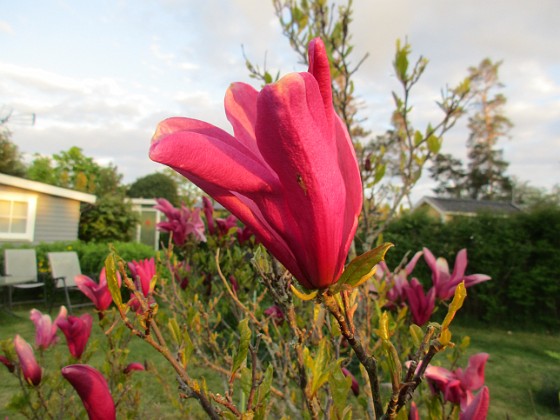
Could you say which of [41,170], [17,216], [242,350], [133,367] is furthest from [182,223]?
[41,170]

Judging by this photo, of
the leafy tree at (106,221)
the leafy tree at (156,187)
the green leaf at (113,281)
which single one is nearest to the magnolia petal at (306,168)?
the green leaf at (113,281)

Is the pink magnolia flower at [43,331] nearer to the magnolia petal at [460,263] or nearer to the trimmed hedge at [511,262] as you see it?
the magnolia petal at [460,263]

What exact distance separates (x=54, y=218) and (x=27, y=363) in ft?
40.9

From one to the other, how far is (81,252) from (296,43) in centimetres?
940

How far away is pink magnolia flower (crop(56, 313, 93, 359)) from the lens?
149cm

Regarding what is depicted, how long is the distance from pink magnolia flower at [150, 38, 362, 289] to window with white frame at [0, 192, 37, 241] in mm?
12885

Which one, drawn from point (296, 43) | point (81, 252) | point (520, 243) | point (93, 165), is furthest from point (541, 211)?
point (93, 165)

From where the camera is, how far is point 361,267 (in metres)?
0.49

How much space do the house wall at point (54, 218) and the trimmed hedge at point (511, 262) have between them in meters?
10.2

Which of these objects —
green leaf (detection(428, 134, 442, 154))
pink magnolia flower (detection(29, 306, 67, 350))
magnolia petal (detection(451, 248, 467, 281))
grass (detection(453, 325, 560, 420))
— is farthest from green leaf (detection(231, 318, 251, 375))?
grass (detection(453, 325, 560, 420))

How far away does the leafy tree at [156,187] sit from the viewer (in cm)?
3250

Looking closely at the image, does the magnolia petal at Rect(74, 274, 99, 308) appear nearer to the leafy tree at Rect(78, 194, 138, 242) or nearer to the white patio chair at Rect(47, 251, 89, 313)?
the white patio chair at Rect(47, 251, 89, 313)

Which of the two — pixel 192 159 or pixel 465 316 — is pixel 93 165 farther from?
pixel 192 159

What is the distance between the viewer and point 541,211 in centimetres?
827
